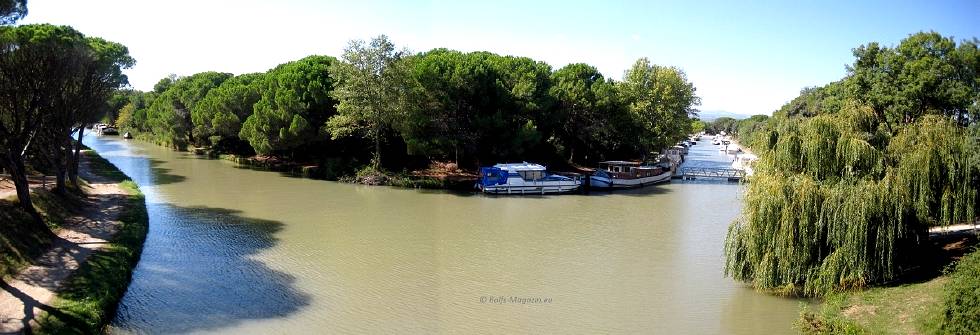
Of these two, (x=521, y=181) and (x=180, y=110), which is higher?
(x=180, y=110)

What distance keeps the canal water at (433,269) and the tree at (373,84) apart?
6.49 metres

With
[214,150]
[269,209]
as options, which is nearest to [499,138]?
[269,209]

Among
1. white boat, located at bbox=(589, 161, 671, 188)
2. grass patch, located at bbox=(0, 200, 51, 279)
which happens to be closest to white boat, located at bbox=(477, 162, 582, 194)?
white boat, located at bbox=(589, 161, 671, 188)

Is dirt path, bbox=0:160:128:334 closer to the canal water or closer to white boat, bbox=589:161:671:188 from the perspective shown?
the canal water

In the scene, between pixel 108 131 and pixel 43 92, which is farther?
pixel 108 131

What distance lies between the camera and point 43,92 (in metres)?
18.4

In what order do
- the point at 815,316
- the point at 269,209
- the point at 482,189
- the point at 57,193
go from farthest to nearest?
the point at 482,189, the point at 269,209, the point at 57,193, the point at 815,316

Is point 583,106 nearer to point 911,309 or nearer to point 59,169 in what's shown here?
point 911,309

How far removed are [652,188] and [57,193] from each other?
3163 cm

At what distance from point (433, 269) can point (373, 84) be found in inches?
789

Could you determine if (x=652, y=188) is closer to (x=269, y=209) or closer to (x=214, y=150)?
(x=269, y=209)

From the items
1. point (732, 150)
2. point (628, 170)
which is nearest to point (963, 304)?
point (628, 170)

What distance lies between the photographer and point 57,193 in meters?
21.9

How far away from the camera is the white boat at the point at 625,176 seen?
37.5m
